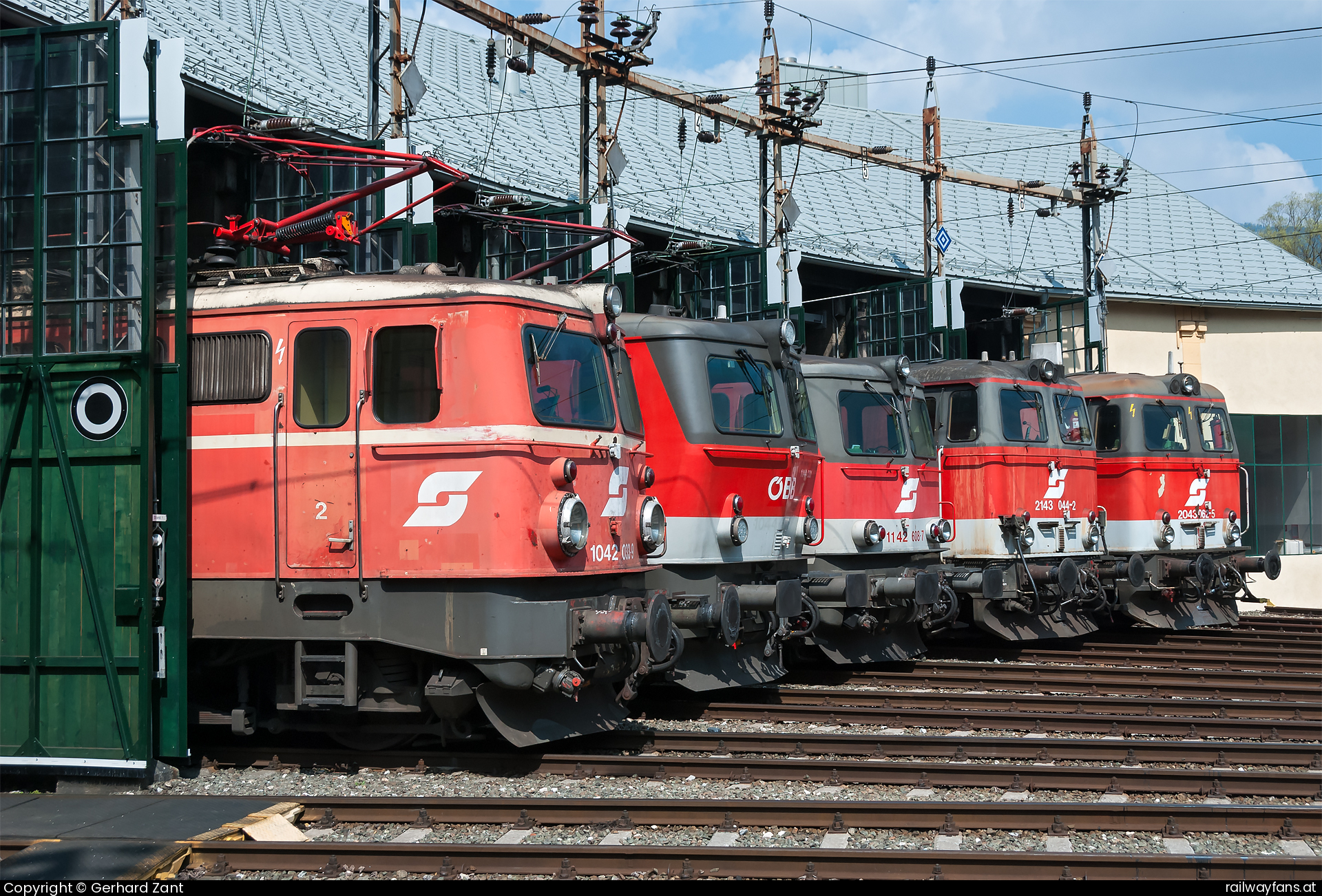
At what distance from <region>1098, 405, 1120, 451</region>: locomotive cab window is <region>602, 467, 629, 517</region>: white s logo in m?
10.6

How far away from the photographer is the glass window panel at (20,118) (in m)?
8.51

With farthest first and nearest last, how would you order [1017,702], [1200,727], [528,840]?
[1017,702] < [1200,727] < [528,840]

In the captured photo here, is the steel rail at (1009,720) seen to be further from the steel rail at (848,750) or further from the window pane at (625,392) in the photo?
the window pane at (625,392)

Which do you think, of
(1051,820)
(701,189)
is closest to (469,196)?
(701,189)

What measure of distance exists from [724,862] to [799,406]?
613cm

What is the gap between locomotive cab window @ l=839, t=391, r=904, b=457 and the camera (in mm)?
13453

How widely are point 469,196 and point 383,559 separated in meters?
14.1

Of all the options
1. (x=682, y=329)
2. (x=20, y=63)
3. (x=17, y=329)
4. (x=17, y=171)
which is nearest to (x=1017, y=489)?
(x=682, y=329)

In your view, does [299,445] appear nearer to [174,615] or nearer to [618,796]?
[174,615]

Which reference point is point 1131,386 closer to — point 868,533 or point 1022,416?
point 1022,416

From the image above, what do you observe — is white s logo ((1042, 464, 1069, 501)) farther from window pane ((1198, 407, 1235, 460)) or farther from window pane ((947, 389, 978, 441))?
window pane ((1198, 407, 1235, 460))

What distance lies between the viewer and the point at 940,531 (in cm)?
1413

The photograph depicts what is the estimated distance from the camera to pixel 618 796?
800cm

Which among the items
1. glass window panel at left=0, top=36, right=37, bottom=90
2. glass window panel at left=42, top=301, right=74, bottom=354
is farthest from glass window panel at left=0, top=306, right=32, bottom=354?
glass window panel at left=0, top=36, right=37, bottom=90
